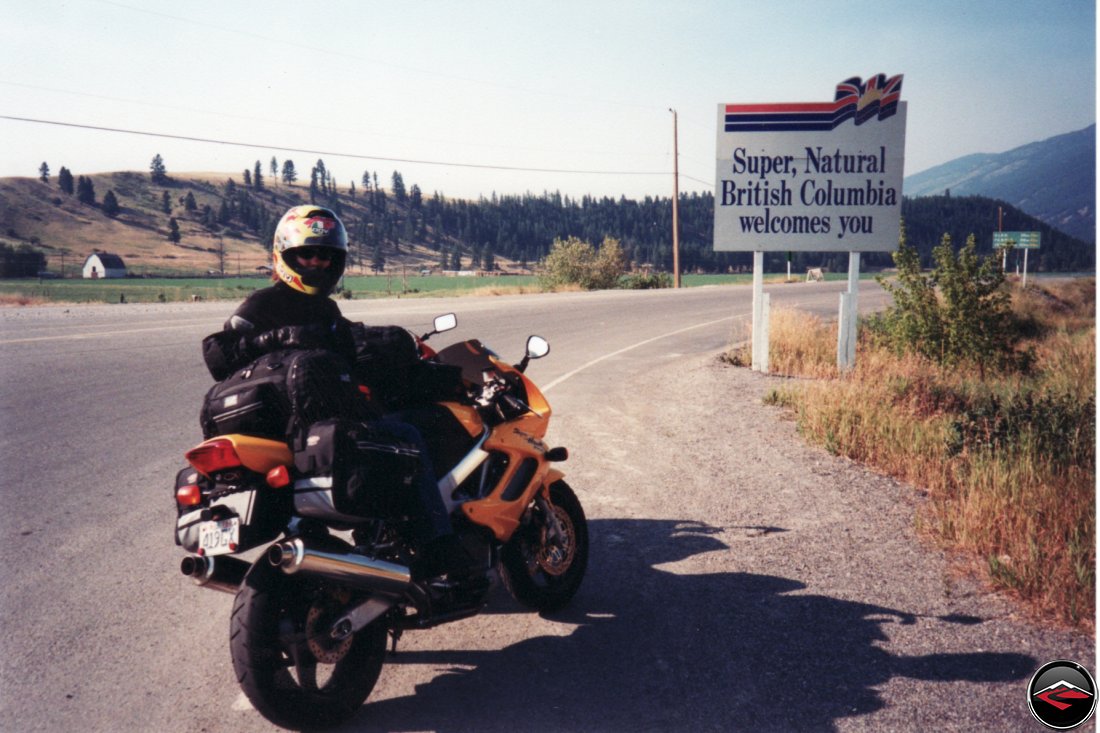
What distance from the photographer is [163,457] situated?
778cm

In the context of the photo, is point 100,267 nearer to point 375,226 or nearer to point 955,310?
point 375,226

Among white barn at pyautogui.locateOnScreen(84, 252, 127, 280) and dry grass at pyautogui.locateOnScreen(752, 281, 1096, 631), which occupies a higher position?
white barn at pyautogui.locateOnScreen(84, 252, 127, 280)

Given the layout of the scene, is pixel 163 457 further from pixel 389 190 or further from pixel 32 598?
pixel 389 190

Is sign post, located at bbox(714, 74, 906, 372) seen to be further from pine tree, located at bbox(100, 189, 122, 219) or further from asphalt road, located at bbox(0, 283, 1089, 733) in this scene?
pine tree, located at bbox(100, 189, 122, 219)

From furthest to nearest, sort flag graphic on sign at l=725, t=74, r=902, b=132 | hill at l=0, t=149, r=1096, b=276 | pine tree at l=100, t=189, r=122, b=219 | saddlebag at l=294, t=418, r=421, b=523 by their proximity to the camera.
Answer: pine tree at l=100, t=189, r=122, b=219
hill at l=0, t=149, r=1096, b=276
flag graphic on sign at l=725, t=74, r=902, b=132
saddlebag at l=294, t=418, r=421, b=523

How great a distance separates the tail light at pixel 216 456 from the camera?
2.83 metres

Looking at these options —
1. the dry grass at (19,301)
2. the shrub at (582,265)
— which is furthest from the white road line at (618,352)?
the shrub at (582,265)

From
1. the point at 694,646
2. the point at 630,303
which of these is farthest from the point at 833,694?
the point at 630,303

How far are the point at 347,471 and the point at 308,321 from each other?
0.84 meters

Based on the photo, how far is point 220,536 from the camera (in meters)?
2.88

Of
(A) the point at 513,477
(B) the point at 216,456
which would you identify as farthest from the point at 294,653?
(A) the point at 513,477

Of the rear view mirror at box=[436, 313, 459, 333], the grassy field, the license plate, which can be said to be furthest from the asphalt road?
the grassy field

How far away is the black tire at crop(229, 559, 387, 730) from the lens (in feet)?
9.30

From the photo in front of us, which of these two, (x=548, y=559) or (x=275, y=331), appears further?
(x=548, y=559)
